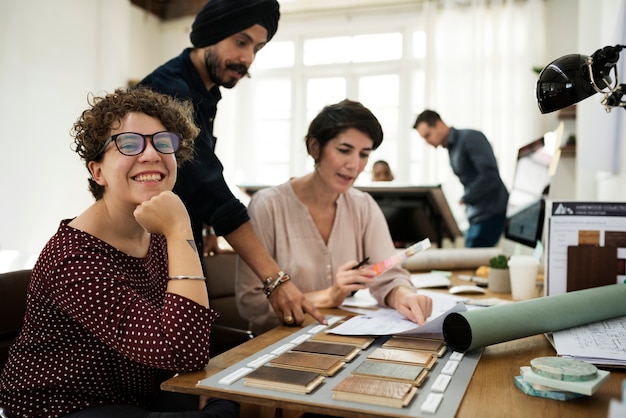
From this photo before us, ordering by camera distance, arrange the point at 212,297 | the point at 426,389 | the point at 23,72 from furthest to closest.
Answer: the point at 23,72 < the point at 212,297 < the point at 426,389

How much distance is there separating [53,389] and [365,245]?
1098 mm

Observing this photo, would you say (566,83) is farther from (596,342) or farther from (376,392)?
(376,392)

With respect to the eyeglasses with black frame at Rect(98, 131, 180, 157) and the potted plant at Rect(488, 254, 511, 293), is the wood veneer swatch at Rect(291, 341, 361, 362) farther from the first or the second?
the potted plant at Rect(488, 254, 511, 293)

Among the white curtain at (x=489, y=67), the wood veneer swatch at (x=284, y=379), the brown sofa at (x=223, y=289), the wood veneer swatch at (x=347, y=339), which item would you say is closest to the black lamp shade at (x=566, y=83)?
the wood veneer swatch at (x=347, y=339)

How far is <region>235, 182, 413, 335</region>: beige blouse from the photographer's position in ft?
5.50

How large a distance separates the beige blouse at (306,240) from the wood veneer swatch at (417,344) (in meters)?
0.49

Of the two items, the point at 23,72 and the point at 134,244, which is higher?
the point at 23,72

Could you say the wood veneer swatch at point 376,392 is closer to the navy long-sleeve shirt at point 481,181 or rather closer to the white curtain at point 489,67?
the navy long-sleeve shirt at point 481,181

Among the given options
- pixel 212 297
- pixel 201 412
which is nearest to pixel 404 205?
pixel 212 297

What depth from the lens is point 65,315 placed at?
3.30ft

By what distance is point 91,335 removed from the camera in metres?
1.02

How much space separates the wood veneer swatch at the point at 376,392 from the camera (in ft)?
2.39

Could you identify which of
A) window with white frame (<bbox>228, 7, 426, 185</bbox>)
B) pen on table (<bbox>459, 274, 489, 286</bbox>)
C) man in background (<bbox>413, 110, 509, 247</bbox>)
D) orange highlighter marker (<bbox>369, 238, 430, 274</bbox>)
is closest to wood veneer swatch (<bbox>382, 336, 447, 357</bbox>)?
orange highlighter marker (<bbox>369, 238, 430, 274</bbox>)

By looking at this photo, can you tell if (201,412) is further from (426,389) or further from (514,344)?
(514,344)
